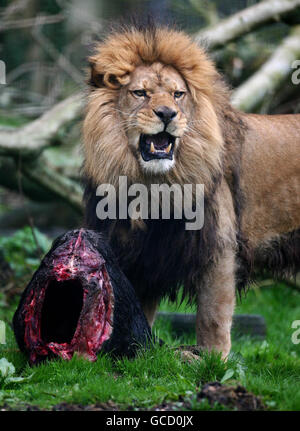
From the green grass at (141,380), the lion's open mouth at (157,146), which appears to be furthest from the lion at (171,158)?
the green grass at (141,380)

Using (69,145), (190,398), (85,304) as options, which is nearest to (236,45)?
(69,145)

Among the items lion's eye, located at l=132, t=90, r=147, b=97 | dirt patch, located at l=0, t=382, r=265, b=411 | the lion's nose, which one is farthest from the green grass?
lion's eye, located at l=132, t=90, r=147, b=97

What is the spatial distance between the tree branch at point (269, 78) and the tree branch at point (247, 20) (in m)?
0.35

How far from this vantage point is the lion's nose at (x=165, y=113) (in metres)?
4.11

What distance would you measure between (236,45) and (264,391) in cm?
629

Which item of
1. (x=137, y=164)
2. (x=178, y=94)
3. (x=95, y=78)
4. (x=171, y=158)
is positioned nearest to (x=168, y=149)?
(x=171, y=158)

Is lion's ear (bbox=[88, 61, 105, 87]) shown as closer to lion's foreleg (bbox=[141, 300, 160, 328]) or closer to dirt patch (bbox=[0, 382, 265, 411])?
lion's foreleg (bbox=[141, 300, 160, 328])

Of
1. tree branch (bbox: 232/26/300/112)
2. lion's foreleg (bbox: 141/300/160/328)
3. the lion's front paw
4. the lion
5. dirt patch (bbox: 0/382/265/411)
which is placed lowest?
the lion's front paw

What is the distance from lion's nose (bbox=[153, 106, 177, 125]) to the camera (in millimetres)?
4113

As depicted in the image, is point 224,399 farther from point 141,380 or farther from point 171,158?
point 171,158

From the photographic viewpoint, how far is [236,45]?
29.8 feet

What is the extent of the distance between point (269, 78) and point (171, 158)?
11.9ft

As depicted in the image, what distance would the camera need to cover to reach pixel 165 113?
411 centimetres

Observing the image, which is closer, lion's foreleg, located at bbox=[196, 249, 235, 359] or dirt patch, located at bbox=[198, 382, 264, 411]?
dirt patch, located at bbox=[198, 382, 264, 411]
